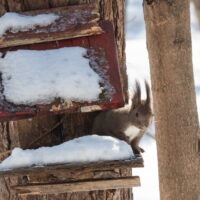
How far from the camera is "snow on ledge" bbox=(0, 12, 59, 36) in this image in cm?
265

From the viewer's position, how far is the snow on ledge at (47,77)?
2.48 m

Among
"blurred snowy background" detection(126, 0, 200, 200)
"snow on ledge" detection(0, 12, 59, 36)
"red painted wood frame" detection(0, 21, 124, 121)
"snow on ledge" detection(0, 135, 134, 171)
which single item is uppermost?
"snow on ledge" detection(0, 12, 59, 36)

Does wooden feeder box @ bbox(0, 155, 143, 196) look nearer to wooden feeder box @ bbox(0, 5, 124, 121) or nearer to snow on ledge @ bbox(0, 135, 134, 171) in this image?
snow on ledge @ bbox(0, 135, 134, 171)

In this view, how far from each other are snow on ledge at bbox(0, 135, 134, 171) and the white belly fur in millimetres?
679

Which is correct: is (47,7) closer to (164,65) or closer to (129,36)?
(164,65)

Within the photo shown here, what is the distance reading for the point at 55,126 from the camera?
9.64 feet

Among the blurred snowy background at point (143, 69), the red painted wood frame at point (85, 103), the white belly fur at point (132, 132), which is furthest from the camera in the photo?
the blurred snowy background at point (143, 69)

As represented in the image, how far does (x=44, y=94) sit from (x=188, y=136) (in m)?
0.89

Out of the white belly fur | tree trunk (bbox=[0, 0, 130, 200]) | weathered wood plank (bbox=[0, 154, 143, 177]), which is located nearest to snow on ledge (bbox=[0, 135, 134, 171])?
weathered wood plank (bbox=[0, 154, 143, 177])

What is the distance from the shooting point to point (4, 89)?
2.51 metres

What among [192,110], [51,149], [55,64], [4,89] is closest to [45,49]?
[55,64]

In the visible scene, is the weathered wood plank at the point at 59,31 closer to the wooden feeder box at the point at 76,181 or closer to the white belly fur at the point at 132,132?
the wooden feeder box at the point at 76,181

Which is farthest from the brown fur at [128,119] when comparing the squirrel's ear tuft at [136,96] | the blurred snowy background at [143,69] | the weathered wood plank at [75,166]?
the weathered wood plank at [75,166]

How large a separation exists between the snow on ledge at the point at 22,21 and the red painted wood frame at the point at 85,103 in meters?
0.09
